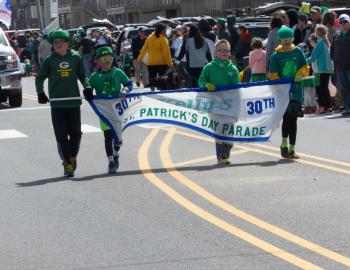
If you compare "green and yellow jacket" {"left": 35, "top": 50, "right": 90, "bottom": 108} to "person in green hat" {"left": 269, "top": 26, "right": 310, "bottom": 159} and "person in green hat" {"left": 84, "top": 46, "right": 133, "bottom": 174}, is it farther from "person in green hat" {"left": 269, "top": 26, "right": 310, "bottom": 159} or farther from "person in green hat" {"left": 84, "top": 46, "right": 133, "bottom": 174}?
"person in green hat" {"left": 269, "top": 26, "right": 310, "bottom": 159}

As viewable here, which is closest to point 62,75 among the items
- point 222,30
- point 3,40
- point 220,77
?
point 220,77

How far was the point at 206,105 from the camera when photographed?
14.0 m

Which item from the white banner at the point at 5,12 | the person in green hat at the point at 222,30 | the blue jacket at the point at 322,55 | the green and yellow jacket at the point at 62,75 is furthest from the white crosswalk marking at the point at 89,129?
the white banner at the point at 5,12

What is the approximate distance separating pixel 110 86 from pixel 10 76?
41.7ft

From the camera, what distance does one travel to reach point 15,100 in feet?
87.0

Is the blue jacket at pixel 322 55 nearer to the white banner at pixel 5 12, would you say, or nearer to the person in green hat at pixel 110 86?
the person in green hat at pixel 110 86

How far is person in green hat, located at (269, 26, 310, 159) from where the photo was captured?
14.0 metres

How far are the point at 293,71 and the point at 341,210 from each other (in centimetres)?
444

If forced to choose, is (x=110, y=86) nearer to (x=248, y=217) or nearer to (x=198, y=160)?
(x=198, y=160)

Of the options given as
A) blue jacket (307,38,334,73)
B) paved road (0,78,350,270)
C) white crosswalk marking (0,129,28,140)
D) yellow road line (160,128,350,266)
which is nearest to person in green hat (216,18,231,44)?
blue jacket (307,38,334,73)

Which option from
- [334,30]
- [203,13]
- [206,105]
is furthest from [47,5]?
[206,105]

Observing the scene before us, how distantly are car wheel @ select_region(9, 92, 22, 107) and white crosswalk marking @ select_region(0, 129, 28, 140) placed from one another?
6.39 m

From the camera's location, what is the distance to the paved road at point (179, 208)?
26.7 ft

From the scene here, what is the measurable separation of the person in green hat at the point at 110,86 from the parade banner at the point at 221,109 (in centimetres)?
31
